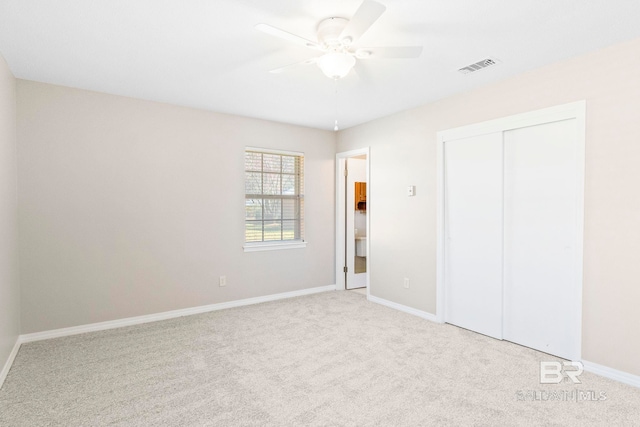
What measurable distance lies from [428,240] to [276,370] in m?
2.25

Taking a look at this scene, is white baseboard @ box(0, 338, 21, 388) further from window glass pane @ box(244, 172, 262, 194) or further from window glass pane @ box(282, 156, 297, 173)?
window glass pane @ box(282, 156, 297, 173)

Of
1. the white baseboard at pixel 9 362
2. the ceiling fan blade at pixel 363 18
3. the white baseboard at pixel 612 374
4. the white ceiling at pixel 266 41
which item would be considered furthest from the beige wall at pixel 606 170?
the white baseboard at pixel 9 362

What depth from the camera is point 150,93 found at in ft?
11.9

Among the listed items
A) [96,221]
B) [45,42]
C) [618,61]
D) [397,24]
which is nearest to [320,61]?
[397,24]

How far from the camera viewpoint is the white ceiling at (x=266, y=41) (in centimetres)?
209

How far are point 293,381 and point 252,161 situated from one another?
9.94ft

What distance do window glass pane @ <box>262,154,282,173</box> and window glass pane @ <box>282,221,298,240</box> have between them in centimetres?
78

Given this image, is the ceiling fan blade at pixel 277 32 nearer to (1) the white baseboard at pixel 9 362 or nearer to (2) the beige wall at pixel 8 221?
(2) the beige wall at pixel 8 221

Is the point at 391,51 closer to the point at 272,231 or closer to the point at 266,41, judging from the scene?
the point at 266,41

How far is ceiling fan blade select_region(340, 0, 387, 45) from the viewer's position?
1.68m

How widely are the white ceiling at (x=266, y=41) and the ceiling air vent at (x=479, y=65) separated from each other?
0.24 feet

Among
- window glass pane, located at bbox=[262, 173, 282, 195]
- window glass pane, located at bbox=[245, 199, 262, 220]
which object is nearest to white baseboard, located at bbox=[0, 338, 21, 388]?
window glass pane, located at bbox=[245, 199, 262, 220]

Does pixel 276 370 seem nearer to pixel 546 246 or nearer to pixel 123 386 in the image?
pixel 123 386

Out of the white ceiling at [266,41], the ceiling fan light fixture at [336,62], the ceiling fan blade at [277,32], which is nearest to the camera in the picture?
the ceiling fan blade at [277,32]
